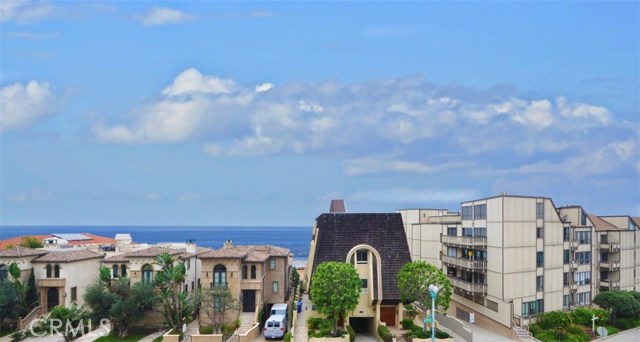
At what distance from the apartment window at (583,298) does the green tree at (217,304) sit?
112 ft

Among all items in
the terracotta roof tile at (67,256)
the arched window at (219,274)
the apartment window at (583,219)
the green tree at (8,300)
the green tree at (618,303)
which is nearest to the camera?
the green tree at (8,300)

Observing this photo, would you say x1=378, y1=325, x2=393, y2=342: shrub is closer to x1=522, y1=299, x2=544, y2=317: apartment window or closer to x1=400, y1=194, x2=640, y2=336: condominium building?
x1=400, y1=194, x2=640, y2=336: condominium building

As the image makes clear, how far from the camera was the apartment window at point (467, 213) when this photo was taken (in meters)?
56.8

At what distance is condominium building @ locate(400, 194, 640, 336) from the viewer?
1988 inches

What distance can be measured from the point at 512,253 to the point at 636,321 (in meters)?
18.4

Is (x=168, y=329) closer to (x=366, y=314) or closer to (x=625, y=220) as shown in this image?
(x=366, y=314)

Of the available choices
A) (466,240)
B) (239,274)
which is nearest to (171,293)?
→ (239,274)

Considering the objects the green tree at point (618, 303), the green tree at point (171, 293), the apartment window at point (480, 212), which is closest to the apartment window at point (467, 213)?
the apartment window at point (480, 212)

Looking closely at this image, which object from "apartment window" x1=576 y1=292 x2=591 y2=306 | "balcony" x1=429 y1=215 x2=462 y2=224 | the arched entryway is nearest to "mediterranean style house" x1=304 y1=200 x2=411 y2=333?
"balcony" x1=429 y1=215 x2=462 y2=224

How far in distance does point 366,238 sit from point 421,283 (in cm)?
736

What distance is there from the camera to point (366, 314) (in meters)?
48.6

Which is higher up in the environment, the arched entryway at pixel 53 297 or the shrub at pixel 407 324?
the arched entryway at pixel 53 297

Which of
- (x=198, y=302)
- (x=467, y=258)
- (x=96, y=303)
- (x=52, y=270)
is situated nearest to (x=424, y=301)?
(x=467, y=258)

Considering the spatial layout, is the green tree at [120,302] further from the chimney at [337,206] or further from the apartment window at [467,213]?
the apartment window at [467,213]
